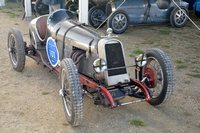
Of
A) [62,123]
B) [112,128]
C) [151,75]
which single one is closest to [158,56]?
[151,75]

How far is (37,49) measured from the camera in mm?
5254

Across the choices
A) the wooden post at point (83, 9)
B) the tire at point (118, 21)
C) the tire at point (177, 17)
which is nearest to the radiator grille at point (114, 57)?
the wooden post at point (83, 9)

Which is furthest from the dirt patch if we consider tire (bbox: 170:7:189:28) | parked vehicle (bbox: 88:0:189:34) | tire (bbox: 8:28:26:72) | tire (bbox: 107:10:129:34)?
tire (bbox: 170:7:189:28)

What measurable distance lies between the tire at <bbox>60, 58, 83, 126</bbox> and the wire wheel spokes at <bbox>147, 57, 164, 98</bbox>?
3.98ft

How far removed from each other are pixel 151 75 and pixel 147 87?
181 millimetres

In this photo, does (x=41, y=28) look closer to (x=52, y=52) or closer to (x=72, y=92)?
(x=52, y=52)

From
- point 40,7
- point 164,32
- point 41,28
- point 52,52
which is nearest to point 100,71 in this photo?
point 52,52

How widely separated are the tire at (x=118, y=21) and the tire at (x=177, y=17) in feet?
5.89

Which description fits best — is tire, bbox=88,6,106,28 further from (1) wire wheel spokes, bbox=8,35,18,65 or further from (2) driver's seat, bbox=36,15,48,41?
(1) wire wheel spokes, bbox=8,35,18,65

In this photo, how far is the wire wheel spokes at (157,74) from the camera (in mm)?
3922

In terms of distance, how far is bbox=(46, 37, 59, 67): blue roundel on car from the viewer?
4.58 meters

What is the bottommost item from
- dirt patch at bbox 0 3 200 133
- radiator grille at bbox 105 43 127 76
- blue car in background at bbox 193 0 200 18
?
dirt patch at bbox 0 3 200 133

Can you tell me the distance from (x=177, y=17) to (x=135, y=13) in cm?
157

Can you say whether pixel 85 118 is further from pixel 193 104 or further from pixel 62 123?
pixel 193 104
